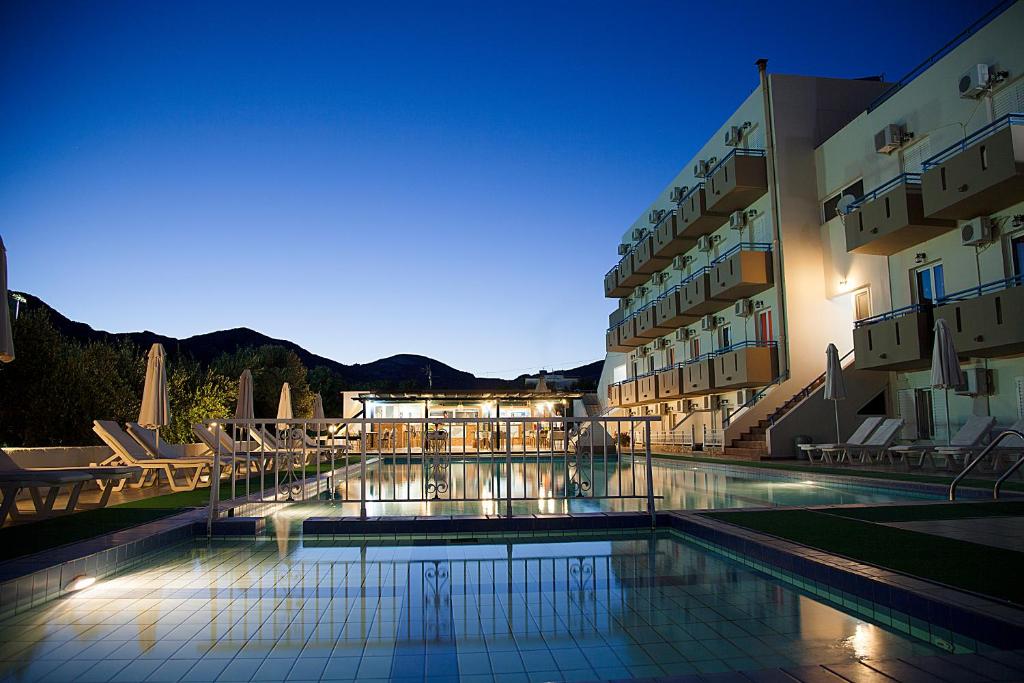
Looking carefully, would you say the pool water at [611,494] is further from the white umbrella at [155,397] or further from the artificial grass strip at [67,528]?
the white umbrella at [155,397]

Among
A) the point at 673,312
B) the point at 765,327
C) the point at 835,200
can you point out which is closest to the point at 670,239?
the point at 673,312

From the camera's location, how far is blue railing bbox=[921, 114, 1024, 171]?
43.6ft

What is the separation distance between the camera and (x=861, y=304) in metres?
21.1

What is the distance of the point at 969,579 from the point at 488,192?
3655 centimetres

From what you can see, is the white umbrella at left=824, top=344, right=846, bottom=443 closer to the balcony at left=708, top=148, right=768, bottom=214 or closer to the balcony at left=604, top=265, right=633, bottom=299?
the balcony at left=708, top=148, right=768, bottom=214

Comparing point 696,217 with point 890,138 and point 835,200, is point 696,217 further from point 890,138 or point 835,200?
point 890,138

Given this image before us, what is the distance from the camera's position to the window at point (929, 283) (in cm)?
1722

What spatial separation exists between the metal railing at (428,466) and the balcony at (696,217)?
899cm

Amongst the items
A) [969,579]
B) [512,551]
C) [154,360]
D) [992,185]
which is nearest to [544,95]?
[992,185]

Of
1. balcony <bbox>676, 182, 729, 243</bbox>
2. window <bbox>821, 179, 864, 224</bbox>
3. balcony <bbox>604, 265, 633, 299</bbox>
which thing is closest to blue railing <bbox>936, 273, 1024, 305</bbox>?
window <bbox>821, 179, 864, 224</bbox>

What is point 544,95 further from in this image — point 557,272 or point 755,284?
point 557,272

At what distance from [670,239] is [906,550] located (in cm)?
2662

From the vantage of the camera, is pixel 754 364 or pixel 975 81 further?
pixel 754 364

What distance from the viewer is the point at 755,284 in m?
23.2
